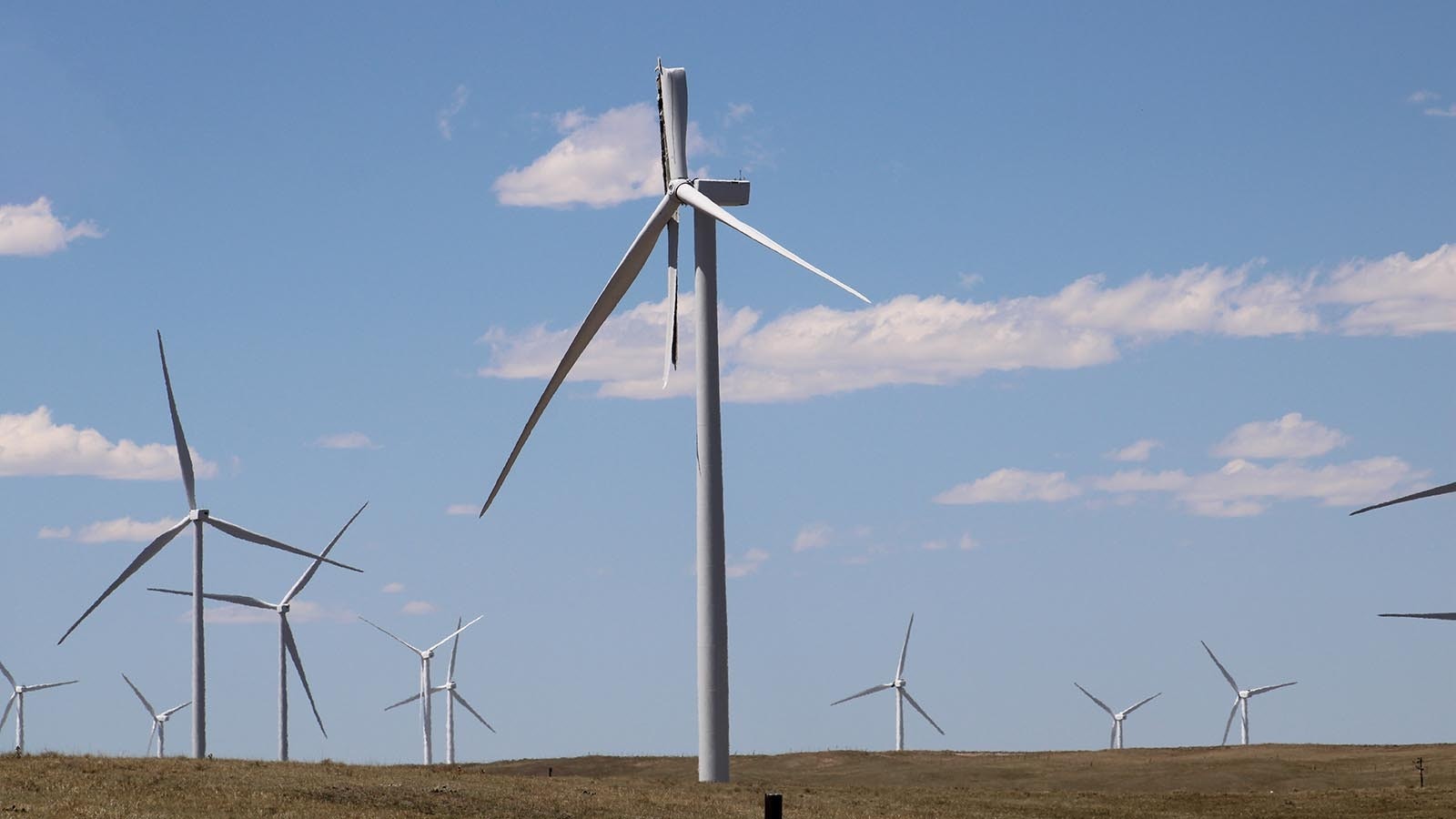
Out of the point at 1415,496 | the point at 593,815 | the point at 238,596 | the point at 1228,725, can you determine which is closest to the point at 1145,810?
the point at 1415,496

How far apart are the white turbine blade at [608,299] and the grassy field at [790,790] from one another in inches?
441

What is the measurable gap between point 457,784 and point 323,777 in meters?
3.82

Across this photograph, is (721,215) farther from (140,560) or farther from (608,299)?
(140,560)

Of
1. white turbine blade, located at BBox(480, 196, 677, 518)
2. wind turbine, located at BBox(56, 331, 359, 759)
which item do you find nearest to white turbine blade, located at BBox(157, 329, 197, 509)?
wind turbine, located at BBox(56, 331, 359, 759)

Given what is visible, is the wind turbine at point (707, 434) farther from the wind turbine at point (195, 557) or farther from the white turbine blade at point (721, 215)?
the wind turbine at point (195, 557)

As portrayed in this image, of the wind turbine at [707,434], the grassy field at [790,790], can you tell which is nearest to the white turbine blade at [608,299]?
the wind turbine at [707,434]

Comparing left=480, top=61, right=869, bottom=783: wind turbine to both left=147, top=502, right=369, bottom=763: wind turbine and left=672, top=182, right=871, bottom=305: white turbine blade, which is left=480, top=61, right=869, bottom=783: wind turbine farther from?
left=147, top=502, right=369, bottom=763: wind turbine

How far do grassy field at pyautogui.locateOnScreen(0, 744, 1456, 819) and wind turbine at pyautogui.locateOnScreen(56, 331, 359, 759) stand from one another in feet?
70.3

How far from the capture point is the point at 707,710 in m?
57.5

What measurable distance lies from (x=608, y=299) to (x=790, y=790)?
1788 cm

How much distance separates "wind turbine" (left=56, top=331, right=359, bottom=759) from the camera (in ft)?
260

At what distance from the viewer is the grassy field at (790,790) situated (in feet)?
147

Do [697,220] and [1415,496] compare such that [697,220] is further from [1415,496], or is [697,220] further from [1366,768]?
[1366,768]

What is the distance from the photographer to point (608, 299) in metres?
61.5
